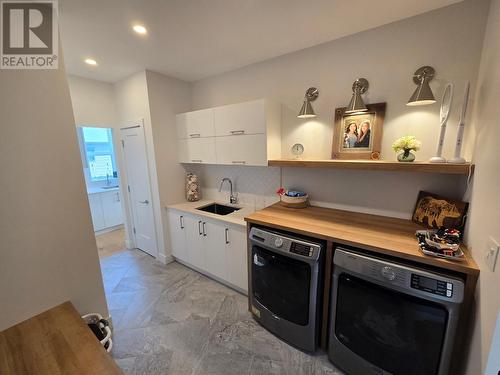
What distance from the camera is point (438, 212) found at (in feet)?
5.17

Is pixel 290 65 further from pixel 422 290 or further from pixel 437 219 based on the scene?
pixel 422 290

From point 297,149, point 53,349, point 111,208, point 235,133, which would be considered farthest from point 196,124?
point 111,208

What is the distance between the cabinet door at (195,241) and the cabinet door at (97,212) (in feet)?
8.61

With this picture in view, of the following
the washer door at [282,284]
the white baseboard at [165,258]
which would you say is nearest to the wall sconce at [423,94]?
the washer door at [282,284]

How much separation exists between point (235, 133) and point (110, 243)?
3306 mm

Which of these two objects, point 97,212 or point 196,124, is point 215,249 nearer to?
point 196,124

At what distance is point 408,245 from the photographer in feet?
4.47

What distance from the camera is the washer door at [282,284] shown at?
5.41 ft

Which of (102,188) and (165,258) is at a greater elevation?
(102,188)

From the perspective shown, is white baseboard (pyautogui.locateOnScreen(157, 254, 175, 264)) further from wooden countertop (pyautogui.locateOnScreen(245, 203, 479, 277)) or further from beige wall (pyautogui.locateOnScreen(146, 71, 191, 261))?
wooden countertop (pyautogui.locateOnScreen(245, 203, 479, 277))

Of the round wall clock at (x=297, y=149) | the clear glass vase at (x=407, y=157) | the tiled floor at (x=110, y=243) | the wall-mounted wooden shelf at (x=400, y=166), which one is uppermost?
the round wall clock at (x=297, y=149)

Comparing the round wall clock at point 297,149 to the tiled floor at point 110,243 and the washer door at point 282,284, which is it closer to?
the washer door at point 282,284

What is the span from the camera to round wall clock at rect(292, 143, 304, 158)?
2.27 meters

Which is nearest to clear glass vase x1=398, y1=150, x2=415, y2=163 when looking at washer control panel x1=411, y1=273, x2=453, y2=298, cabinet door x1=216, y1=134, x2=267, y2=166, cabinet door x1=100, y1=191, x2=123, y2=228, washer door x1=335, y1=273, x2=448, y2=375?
washer control panel x1=411, y1=273, x2=453, y2=298
